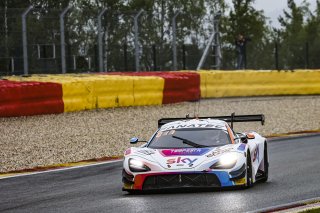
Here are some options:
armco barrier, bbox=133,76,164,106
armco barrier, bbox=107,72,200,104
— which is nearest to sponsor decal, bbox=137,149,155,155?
armco barrier, bbox=133,76,164,106

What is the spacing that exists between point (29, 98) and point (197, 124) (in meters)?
9.70

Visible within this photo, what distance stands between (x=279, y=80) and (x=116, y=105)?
8.03 m

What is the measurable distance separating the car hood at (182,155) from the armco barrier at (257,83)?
1741 cm

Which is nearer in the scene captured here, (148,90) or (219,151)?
(219,151)

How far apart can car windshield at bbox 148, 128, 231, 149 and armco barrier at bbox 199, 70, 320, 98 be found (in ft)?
54.7

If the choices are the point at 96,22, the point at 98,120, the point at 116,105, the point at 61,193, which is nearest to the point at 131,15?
the point at 96,22

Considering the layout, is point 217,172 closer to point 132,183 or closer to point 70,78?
point 132,183

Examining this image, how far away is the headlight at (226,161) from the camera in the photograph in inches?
489

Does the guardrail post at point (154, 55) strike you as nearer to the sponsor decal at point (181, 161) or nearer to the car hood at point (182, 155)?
the car hood at point (182, 155)

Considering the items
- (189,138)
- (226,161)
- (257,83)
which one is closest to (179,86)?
(257,83)

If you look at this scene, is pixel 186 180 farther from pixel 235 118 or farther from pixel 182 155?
pixel 235 118

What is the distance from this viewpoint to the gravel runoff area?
18.9 m

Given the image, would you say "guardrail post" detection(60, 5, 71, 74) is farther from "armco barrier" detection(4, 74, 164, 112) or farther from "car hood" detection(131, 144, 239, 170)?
"car hood" detection(131, 144, 239, 170)

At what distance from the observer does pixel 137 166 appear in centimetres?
1266
